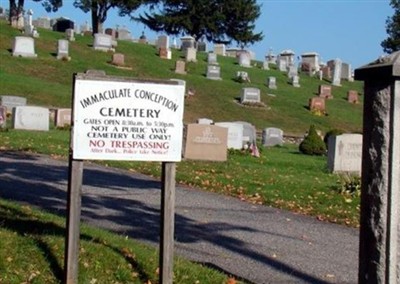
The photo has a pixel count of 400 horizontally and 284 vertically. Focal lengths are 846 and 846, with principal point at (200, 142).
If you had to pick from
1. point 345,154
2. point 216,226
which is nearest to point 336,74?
point 345,154

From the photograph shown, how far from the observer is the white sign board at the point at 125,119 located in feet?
21.3

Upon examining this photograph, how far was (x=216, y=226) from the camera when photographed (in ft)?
34.5

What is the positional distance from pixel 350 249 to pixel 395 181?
17.1ft

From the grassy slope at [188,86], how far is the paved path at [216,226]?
18.9 meters

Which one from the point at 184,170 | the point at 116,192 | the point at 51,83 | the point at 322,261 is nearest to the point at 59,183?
the point at 116,192

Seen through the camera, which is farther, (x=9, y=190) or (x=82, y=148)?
(x=9, y=190)

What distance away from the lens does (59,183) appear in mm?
13297

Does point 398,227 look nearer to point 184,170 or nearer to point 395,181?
point 395,181

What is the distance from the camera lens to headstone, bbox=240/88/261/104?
4009 cm

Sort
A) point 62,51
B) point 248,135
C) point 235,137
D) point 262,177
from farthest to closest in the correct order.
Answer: point 62,51, point 248,135, point 235,137, point 262,177

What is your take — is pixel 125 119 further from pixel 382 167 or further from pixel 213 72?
pixel 213 72

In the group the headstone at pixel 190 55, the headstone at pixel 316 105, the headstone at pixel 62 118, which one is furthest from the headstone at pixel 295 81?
the headstone at pixel 62 118

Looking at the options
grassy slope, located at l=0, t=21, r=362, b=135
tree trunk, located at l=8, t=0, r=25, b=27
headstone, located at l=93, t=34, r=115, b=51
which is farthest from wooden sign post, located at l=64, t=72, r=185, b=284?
tree trunk, located at l=8, t=0, r=25, b=27

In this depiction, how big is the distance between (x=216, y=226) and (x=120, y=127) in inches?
167
